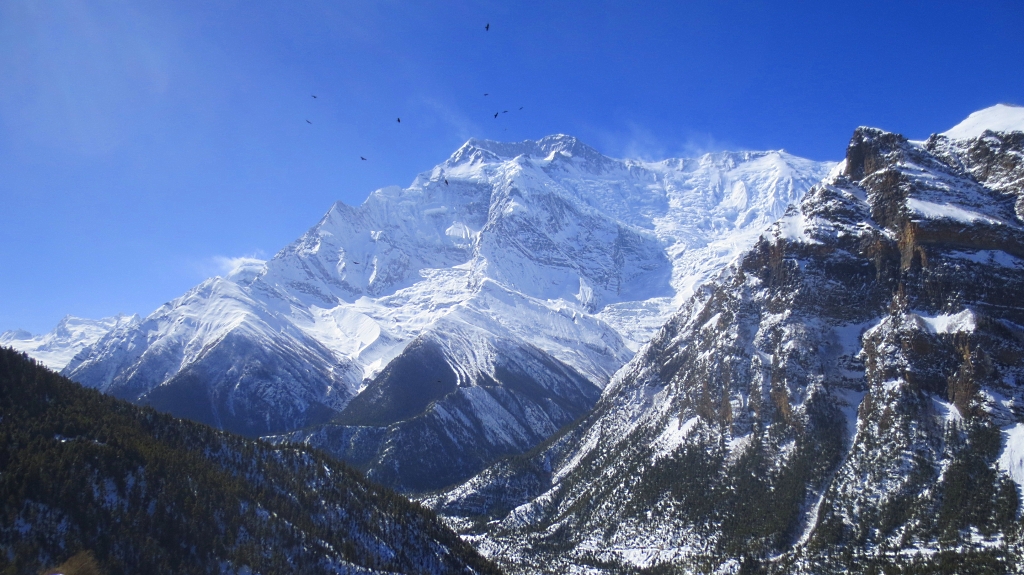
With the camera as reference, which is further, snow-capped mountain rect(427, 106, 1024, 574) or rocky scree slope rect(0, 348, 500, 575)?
snow-capped mountain rect(427, 106, 1024, 574)

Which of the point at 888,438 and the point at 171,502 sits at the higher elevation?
the point at 888,438

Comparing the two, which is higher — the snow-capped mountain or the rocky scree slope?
the snow-capped mountain

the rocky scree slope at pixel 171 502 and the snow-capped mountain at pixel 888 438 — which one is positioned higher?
the snow-capped mountain at pixel 888 438

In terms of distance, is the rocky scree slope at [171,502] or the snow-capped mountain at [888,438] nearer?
the rocky scree slope at [171,502]

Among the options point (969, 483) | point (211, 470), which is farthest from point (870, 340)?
point (211, 470)

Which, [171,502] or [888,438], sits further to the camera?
[888,438]

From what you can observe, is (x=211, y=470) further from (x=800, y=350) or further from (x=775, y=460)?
(x=800, y=350)

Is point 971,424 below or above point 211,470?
above

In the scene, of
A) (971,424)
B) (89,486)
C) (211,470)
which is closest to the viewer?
(89,486)
